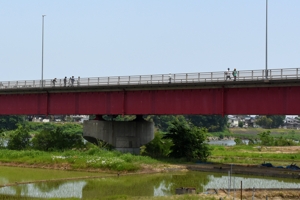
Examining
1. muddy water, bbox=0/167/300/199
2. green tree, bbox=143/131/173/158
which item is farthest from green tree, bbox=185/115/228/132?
muddy water, bbox=0/167/300/199

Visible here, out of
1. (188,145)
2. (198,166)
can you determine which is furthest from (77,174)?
(188,145)

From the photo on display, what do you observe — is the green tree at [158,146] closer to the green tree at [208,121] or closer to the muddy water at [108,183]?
the muddy water at [108,183]

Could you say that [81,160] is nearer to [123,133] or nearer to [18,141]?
[123,133]

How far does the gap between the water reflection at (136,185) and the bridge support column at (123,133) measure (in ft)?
51.6

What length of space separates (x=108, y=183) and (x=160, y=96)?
1910 cm

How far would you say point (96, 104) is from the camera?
68.6 meters

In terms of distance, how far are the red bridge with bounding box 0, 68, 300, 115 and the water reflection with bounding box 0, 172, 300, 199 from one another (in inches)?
326

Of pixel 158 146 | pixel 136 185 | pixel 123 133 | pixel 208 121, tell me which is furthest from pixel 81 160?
pixel 208 121

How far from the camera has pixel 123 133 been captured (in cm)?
6844

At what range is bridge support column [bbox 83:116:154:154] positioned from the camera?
68188 millimetres

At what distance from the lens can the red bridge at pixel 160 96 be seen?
55250mm

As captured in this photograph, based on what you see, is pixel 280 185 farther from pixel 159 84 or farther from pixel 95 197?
pixel 159 84

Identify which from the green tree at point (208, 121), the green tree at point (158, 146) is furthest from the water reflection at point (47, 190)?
the green tree at point (208, 121)

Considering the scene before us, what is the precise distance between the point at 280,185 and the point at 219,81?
16002 mm
